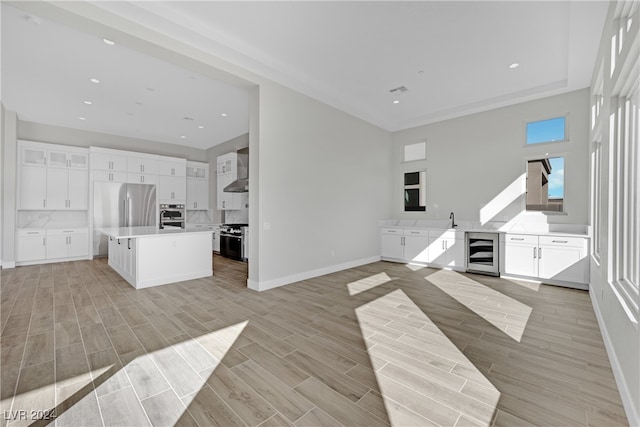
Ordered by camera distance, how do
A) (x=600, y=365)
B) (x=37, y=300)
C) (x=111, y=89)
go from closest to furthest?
(x=600, y=365) → (x=37, y=300) → (x=111, y=89)

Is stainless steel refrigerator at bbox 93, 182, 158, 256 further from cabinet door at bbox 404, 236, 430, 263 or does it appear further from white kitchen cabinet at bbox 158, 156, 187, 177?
cabinet door at bbox 404, 236, 430, 263

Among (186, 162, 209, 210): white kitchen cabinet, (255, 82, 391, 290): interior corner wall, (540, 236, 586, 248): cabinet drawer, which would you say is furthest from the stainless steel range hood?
(540, 236, 586, 248): cabinet drawer

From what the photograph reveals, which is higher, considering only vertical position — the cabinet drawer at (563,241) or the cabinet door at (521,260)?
the cabinet drawer at (563,241)

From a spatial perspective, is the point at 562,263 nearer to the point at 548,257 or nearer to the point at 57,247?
the point at 548,257

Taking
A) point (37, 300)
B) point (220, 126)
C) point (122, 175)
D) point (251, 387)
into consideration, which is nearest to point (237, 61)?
point (220, 126)

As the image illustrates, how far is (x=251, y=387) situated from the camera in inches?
73.9

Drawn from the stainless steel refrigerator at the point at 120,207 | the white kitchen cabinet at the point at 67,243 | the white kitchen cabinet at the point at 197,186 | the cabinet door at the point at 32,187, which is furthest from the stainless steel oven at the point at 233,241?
the cabinet door at the point at 32,187

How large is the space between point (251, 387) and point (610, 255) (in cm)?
321

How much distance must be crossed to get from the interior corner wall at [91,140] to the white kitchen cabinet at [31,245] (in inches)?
89.1

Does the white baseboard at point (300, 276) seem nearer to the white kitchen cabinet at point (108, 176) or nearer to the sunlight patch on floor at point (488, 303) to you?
the sunlight patch on floor at point (488, 303)

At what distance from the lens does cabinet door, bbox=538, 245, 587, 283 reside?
422 centimetres

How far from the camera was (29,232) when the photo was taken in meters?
5.96

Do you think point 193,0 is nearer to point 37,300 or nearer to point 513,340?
point 37,300

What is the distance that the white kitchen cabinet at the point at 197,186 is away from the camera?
340 inches
